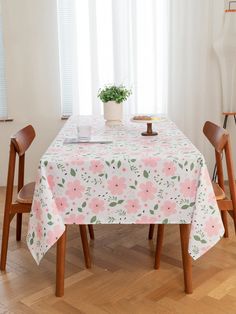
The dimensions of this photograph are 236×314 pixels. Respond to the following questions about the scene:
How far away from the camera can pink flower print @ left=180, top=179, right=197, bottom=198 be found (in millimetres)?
1911

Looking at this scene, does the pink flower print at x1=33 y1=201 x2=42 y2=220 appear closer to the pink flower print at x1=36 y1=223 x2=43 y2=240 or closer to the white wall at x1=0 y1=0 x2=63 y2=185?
the pink flower print at x1=36 y1=223 x2=43 y2=240

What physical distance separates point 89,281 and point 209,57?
2.29 metres

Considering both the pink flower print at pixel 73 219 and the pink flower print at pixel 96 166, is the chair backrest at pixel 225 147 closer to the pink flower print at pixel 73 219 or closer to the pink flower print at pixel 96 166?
the pink flower print at pixel 96 166

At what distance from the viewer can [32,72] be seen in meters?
3.81

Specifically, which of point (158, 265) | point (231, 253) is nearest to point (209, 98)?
point (231, 253)

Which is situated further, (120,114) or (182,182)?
(120,114)

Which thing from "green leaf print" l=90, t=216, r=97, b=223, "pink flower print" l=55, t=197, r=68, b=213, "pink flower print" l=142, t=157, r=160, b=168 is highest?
"pink flower print" l=142, t=157, r=160, b=168

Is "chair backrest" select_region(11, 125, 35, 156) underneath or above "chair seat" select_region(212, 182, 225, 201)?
above


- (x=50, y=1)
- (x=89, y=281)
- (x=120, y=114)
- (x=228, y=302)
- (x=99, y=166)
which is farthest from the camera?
(x=50, y=1)

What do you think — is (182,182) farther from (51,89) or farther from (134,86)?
(51,89)

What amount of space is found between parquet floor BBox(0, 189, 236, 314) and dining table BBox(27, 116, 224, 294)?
260mm

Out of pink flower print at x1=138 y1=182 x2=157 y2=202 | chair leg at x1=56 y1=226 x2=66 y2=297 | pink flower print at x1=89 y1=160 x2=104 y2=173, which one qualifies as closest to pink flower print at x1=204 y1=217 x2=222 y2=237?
pink flower print at x1=138 y1=182 x2=157 y2=202

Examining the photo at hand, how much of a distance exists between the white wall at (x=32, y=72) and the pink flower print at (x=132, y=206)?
211 cm

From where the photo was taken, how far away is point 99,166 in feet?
6.23
